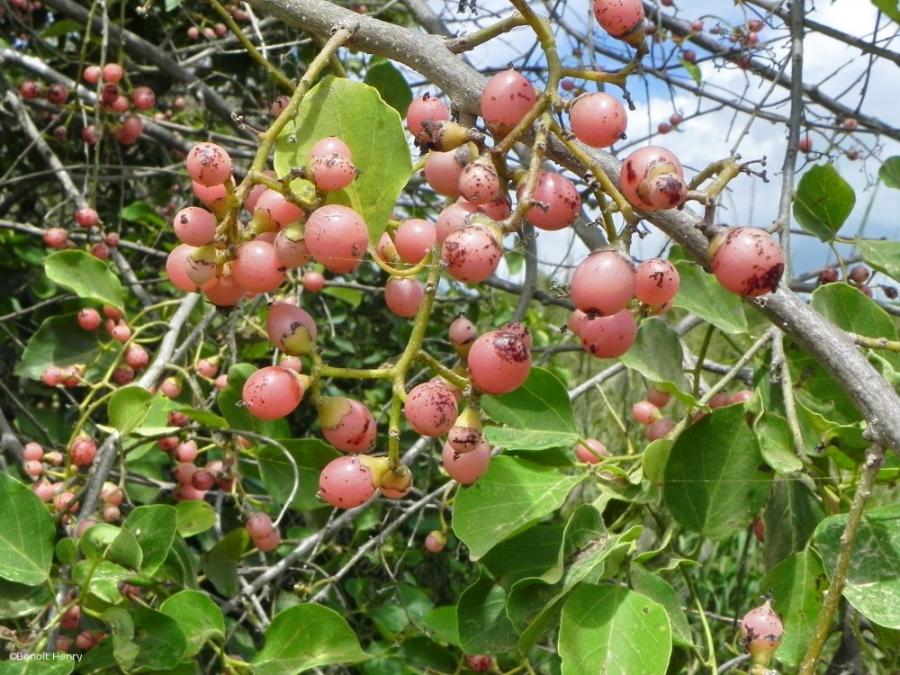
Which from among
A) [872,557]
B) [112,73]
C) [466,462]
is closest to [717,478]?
[872,557]

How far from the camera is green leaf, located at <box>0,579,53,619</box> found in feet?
3.38

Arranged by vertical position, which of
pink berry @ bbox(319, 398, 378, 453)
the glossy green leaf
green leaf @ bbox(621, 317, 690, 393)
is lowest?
green leaf @ bbox(621, 317, 690, 393)

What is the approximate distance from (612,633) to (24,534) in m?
0.64

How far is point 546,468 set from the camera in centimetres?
101

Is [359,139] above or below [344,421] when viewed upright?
above

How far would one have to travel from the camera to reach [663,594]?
899 mm

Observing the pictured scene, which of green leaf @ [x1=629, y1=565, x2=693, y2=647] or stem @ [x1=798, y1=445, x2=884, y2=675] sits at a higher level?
stem @ [x1=798, y1=445, x2=884, y2=675]

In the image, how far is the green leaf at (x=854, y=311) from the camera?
1.00m

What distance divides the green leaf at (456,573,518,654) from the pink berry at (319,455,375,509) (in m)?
0.38

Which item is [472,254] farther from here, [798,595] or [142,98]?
[142,98]

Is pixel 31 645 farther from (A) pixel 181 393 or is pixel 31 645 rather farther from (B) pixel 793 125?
(B) pixel 793 125

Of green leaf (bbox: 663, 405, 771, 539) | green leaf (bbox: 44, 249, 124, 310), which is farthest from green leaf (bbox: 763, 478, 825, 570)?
green leaf (bbox: 44, 249, 124, 310)

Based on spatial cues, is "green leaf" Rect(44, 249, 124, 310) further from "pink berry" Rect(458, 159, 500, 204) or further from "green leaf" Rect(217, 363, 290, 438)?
"pink berry" Rect(458, 159, 500, 204)

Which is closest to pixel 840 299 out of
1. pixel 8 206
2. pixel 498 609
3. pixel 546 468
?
pixel 546 468
